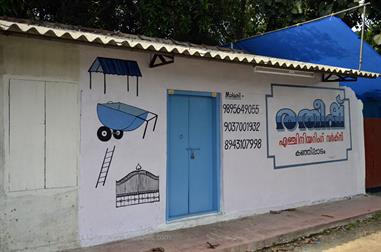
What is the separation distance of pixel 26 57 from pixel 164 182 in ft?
8.68

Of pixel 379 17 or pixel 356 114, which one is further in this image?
pixel 379 17

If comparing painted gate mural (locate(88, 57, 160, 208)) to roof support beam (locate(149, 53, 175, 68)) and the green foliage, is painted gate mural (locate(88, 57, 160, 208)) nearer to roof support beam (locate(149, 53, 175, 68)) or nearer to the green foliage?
roof support beam (locate(149, 53, 175, 68))

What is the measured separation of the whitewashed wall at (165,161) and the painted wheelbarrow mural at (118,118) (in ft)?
0.24

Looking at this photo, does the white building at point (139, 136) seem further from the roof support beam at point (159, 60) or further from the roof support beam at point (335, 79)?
the roof support beam at point (335, 79)

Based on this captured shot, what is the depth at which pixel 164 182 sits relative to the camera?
682 cm

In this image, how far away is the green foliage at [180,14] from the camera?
11.0 m

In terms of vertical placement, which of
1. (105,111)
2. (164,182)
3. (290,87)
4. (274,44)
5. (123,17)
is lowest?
(164,182)

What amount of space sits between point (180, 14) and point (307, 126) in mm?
4348

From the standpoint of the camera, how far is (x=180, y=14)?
11250 mm

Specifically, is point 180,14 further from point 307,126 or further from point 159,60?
point 159,60

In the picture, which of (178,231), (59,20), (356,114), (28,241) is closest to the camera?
(28,241)

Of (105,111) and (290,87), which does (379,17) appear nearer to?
(290,87)

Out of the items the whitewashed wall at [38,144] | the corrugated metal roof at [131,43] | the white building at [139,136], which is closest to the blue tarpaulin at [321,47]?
the white building at [139,136]

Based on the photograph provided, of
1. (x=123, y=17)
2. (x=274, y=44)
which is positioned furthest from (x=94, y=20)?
(x=274, y=44)
